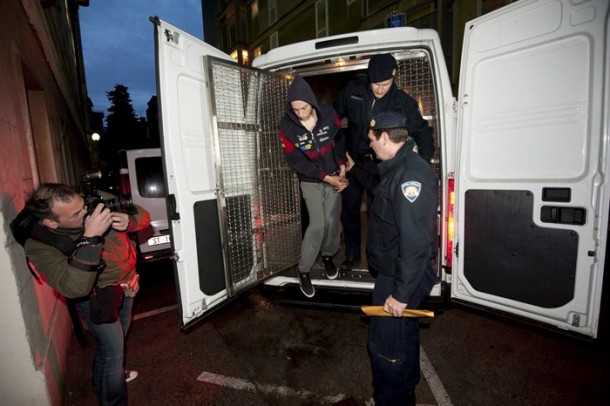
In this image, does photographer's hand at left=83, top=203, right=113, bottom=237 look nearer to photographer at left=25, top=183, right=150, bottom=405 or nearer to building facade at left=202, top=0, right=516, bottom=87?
photographer at left=25, top=183, right=150, bottom=405

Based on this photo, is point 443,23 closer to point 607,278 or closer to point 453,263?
point 607,278

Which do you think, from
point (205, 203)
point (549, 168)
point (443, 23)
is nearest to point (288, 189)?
point (205, 203)

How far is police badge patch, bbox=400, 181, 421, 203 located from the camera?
1.83m

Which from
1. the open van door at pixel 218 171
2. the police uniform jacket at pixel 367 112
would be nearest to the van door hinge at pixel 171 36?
the open van door at pixel 218 171

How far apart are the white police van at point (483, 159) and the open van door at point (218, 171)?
0.5 inches

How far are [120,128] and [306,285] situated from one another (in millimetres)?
38319

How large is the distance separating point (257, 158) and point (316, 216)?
35.0 inches

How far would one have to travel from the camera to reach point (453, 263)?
8.93ft

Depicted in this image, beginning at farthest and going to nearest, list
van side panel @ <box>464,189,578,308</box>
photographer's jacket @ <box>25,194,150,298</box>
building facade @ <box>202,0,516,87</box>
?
building facade @ <box>202,0,516,87</box>, van side panel @ <box>464,189,578,308</box>, photographer's jacket @ <box>25,194,150,298</box>

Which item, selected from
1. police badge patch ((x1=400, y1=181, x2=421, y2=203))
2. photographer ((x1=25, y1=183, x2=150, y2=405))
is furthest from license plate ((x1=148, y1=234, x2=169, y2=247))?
police badge patch ((x1=400, y1=181, x2=421, y2=203))

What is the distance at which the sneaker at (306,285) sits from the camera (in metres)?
3.22

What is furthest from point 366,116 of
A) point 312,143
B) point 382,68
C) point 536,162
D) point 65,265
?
point 65,265

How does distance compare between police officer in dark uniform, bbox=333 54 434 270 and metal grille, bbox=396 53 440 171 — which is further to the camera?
metal grille, bbox=396 53 440 171

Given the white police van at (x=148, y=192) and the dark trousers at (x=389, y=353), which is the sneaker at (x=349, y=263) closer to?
the dark trousers at (x=389, y=353)
